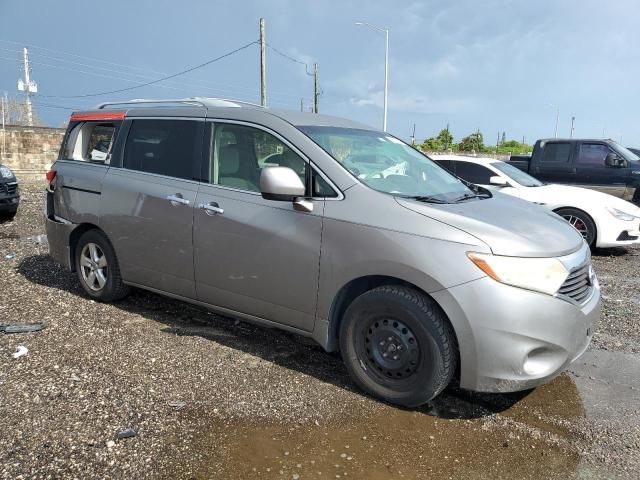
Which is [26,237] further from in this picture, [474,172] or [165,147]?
[474,172]

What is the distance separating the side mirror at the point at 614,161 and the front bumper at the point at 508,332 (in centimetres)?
906

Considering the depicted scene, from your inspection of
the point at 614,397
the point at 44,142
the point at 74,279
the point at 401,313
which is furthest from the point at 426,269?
the point at 44,142

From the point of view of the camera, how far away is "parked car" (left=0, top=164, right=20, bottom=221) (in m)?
9.44

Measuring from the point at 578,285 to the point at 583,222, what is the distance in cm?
564

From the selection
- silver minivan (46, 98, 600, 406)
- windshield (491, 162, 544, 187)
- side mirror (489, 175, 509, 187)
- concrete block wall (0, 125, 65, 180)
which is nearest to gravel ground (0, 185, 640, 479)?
silver minivan (46, 98, 600, 406)

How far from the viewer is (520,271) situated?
297cm

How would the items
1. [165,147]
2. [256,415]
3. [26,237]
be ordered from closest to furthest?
1. [256,415]
2. [165,147]
3. [26,237]

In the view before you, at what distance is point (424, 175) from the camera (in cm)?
413

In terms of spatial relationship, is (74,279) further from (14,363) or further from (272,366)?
(272,366)

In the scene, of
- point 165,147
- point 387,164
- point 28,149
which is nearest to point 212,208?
point 165,147

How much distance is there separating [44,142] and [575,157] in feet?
68.2

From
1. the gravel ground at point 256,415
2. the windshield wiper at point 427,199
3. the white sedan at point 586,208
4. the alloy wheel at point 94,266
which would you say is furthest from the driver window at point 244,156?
the white sedan at point 586,208

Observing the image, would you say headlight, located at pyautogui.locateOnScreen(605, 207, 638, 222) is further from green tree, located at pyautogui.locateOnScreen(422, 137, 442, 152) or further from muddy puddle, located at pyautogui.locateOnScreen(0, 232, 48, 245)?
green tree, located at pyautogui.locateOnScreen(422, 137, 442, 152)

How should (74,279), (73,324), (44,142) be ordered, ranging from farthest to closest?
1. (44,142)
2. (74,279)
3. (73,324)
